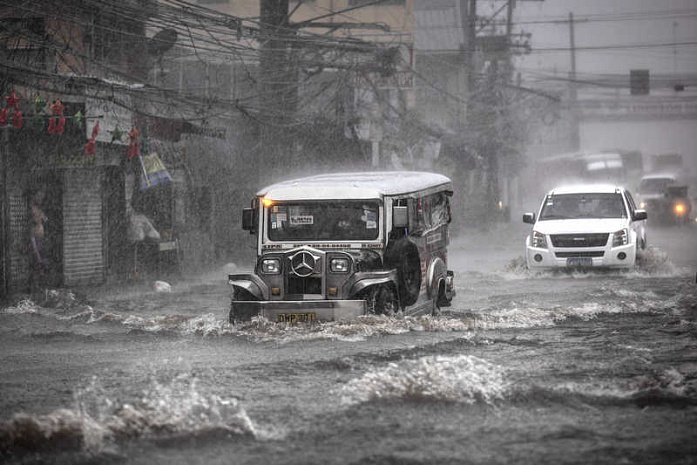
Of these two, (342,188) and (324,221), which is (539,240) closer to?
(342,188)

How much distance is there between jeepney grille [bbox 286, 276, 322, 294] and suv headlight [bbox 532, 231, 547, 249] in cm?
861

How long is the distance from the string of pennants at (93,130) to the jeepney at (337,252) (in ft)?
15.5

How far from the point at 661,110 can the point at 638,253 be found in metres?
93.2

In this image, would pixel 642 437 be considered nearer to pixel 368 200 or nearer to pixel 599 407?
pixel 599 407

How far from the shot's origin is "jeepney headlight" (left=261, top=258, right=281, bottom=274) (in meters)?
12.1

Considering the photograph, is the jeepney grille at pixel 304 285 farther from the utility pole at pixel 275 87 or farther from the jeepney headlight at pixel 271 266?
the utility pole at pixel 275 87

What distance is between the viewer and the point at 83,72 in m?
20.7

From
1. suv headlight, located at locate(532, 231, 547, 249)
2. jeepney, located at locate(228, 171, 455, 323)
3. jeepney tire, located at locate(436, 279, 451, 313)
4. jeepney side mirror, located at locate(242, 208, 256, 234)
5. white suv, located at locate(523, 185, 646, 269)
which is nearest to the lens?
jeepney, located at locate(228, 171, 455, 323)

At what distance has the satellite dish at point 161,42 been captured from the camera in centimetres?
2279

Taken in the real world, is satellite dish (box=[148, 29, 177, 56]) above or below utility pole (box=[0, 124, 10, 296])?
above

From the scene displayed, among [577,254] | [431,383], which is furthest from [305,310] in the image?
[577,254]

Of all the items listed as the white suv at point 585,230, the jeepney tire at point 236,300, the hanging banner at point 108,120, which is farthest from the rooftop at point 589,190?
the jeepney tire at point 236,300

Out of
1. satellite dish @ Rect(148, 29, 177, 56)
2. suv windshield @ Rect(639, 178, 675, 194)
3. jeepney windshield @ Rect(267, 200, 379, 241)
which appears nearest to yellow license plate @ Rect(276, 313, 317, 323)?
jeepney windshield @ Rect(267, 200, 379, 241)

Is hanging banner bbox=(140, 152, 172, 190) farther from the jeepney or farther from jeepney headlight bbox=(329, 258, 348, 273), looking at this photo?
jeepney headlight bbox=(329, 258, 348, 273)
